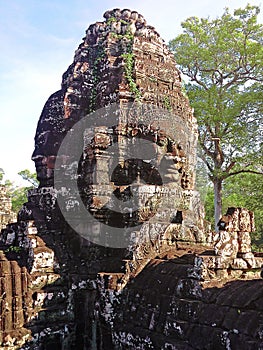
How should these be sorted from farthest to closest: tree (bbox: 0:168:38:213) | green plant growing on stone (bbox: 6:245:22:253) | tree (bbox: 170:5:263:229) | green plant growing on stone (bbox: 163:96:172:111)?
tree (bbox: 0:168:38:213) → tree (bbox: 170:5:263:229) → green plant growing on stone (bbox: 163:96:172:111) → green plant growing on stone (bbox: 6:245:22:253)

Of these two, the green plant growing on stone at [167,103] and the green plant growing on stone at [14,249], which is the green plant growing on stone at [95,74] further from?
the green plant growing on stone at [14,249]

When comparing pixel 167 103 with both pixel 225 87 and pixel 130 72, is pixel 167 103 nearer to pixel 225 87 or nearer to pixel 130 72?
pixel 130 72

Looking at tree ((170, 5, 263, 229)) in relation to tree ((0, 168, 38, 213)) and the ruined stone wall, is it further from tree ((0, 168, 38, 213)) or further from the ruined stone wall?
tree ((0, 168, 38, 213))

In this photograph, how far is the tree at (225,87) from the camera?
1738cm

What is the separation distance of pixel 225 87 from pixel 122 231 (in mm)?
14208

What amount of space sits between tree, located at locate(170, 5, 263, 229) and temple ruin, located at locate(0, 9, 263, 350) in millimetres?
9436

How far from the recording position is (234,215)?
5324mm

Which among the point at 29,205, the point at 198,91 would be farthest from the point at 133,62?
the point at 198,91

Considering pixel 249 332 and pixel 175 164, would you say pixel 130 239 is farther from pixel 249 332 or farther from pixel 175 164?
pixel 249 332

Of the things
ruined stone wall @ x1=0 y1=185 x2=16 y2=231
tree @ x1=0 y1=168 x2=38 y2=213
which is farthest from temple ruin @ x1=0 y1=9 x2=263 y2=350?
tree @ x1=0 y1=168 x2=38 y2=213

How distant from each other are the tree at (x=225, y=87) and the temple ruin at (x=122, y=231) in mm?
9436

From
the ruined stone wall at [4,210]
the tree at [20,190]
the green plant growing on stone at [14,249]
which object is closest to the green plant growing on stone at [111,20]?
the green plant growing on stone at [14,249]

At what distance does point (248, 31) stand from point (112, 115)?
1308 cm

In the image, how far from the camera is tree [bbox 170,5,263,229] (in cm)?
1738
